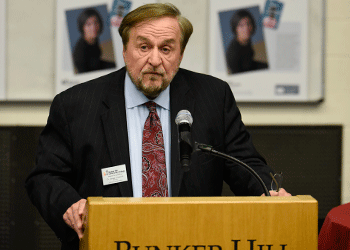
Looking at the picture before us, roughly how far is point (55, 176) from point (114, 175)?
0.75 ft

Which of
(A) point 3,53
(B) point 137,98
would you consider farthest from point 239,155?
(A) point 3,53

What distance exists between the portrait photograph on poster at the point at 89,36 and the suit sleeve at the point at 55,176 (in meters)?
1.33

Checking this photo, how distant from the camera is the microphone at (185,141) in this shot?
121 centimetres

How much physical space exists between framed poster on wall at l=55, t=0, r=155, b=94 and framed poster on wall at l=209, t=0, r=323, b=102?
0.64 meters

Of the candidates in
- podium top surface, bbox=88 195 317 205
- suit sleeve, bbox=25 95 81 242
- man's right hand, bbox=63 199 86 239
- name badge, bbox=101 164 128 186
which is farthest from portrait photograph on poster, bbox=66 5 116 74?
podium top surface, bbox=88 195 317 205

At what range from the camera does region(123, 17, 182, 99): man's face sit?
1757mm

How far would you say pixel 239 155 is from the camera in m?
1.87

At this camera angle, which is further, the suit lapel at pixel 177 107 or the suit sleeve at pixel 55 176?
the suit lapel at pixel 177 107

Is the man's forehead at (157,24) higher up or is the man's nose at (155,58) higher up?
the man's forehead at (157,24)

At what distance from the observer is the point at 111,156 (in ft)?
5.71

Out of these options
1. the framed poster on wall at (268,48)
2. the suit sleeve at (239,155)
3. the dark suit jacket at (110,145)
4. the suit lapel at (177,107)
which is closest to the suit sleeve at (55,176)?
the dark suit jacket at (110,145)

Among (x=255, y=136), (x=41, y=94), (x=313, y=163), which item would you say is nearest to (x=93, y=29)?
(x=41, y=94)

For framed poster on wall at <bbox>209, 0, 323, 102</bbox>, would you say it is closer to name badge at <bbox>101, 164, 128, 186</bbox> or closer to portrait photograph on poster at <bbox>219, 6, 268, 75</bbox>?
portrait photograph on poster at <bbox>219, 6, 268, 75</bbox>

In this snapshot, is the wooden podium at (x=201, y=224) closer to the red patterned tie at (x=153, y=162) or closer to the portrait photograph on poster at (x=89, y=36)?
the red patterned tie at (x=153, y=162)
